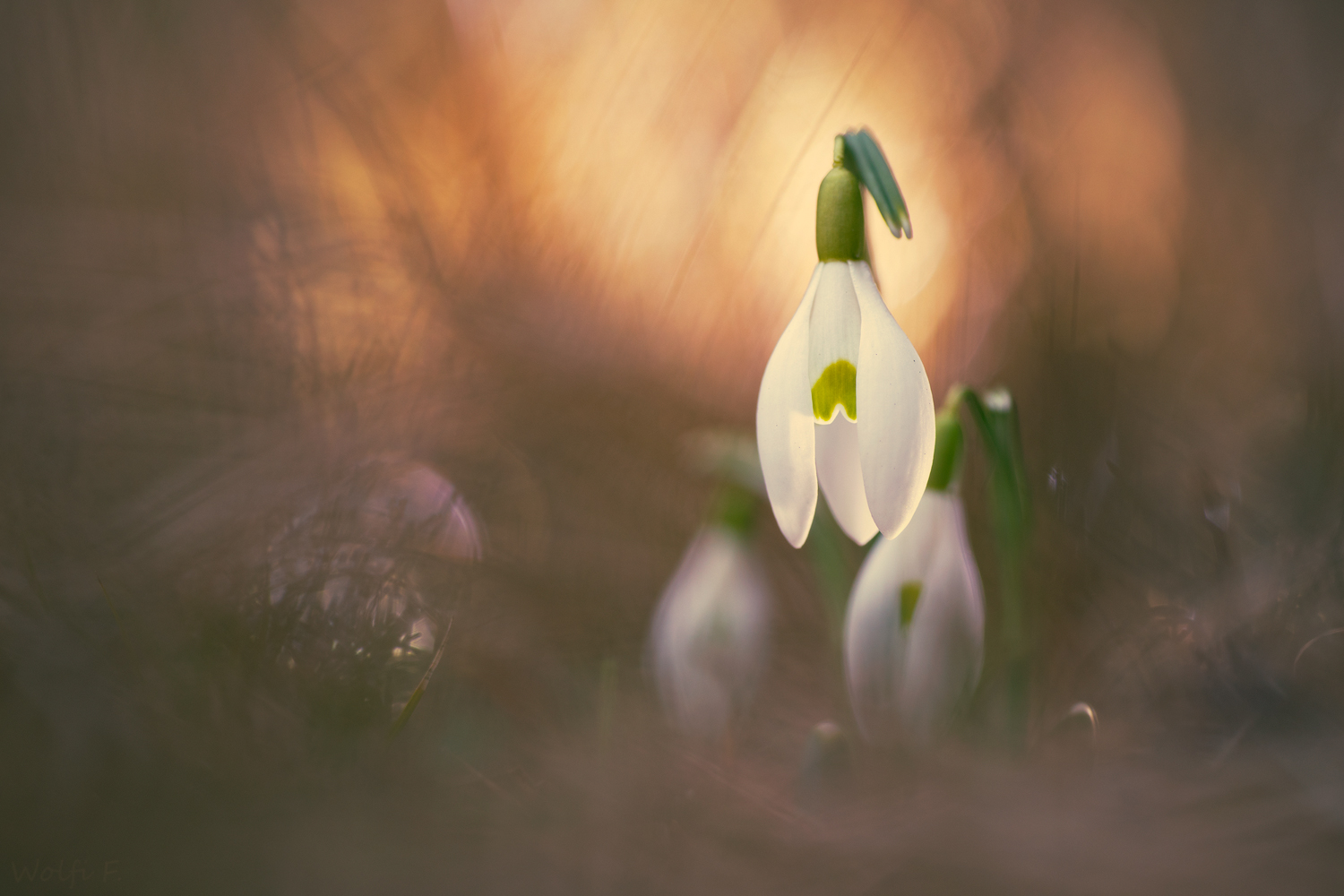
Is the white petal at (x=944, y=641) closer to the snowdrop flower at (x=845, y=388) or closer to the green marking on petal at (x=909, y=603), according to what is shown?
the green marking on petal at (x=909, y=603)

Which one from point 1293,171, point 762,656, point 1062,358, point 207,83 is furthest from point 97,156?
point 1293,171

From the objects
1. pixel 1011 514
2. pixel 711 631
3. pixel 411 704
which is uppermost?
pixel 1011 514

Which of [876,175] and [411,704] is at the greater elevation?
[876,175]

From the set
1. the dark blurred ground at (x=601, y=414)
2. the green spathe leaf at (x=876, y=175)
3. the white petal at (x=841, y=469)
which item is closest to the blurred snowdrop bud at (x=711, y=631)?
the dark blurred ground at (x=601, y=414)

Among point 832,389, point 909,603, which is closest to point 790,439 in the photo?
point 832,389

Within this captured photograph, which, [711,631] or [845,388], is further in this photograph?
[711,631]

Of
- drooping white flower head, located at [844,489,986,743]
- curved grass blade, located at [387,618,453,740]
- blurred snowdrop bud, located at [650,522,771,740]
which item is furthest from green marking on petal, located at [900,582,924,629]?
curved grass blade, located at [387,618,453,740]

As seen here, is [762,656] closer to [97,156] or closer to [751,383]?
[751,383]

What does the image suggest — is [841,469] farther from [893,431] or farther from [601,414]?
[601,414]
